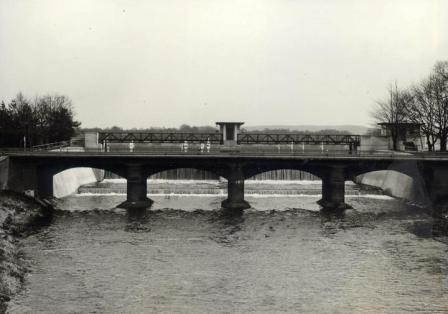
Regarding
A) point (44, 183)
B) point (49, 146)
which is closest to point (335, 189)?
point (44, 183)

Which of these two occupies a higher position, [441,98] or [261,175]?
[441,98]

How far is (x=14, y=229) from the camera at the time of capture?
172ft

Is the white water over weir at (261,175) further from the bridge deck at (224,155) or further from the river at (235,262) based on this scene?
the river at (235,262)

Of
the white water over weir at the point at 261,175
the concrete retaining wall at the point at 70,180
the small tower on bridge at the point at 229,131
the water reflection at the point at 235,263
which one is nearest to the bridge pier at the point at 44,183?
the concrete retaining wall at the point at 70,180

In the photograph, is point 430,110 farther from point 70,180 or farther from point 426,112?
point 70,180

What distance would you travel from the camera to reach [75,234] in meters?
52.9

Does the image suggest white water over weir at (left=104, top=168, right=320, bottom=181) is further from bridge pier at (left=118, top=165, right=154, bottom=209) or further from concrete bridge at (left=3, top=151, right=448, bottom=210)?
bridge pier at (left=118, top=165, right=154, bottom=209)

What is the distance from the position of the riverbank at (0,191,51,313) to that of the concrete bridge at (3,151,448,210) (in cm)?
563

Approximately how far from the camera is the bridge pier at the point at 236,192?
7000 centimetres

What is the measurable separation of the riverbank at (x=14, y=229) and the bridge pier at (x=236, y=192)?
21203mm

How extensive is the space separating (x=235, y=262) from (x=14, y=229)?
22.0 metres

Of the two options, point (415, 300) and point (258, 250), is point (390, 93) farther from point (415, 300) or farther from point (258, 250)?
point (415, 300)

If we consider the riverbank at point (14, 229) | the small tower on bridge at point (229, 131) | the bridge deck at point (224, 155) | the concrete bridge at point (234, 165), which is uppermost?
the small tower on bridge at point (229, 131)

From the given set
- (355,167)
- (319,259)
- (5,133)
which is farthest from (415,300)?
(5,133)
